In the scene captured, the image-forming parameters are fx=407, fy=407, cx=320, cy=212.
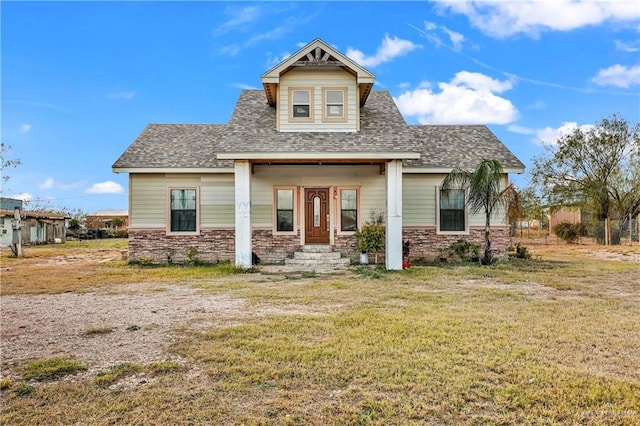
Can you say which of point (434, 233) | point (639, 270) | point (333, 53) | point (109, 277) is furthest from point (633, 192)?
point (109, 277)

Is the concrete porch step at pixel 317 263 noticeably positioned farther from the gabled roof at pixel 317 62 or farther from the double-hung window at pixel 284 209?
the gabled roof at pixel 317 62

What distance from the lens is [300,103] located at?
1388cm

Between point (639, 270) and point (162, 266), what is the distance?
1548cm

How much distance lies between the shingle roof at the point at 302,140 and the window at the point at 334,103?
29.9 inches

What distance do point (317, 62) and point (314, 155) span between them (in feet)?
11.6

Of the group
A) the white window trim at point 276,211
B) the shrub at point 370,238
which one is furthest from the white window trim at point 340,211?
the white window trim at point 276,211

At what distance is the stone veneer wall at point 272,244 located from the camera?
48.1ft

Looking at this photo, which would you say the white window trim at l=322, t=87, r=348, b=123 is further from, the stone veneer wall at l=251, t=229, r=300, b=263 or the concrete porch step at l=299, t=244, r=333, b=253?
the concrete porch step at l=299, t=244, r=333, b=253

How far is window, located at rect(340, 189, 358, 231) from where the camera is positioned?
1487 cm

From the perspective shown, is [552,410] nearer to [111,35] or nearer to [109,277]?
[109,277]

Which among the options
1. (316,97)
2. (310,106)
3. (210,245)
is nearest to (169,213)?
(210,245)

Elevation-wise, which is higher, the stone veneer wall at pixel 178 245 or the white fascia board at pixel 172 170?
the white fascia board at pixel 172 170

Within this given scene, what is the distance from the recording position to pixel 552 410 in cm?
335

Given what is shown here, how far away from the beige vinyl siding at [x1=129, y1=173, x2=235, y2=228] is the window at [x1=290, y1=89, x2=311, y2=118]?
10.8ft
